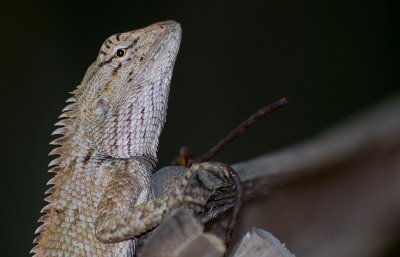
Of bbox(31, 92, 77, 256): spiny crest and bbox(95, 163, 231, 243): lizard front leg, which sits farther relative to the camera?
bbox(31, 92, 77, 256): spiny crest

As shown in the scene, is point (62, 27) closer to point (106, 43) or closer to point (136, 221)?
point (106, 43)

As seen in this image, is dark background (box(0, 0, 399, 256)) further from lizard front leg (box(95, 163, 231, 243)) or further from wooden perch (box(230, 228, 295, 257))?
wooden perch (box(230, 228, 295, 257))

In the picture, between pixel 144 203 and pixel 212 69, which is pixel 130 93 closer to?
pixel 144 203

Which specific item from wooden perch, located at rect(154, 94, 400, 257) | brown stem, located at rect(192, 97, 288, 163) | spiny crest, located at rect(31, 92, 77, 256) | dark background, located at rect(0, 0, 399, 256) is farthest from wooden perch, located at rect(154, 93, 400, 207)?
dark background, located at rect(0, 0, 399, 256)

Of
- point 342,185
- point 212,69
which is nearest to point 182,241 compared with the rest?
point 342,185

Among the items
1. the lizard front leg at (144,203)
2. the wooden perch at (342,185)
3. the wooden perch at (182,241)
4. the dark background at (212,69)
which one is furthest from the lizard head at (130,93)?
the dark background at (212,69)

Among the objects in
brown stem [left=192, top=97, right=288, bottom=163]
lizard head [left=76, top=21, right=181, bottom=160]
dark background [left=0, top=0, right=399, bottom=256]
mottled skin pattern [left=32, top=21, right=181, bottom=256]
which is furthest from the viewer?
dark background [left=0, top=0, right=399, bottom=256]
